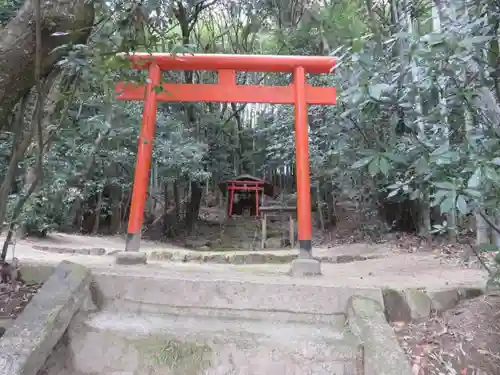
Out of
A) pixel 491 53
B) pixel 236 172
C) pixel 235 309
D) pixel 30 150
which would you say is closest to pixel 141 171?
pixel 30 150

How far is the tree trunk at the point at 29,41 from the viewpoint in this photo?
1.92 metres

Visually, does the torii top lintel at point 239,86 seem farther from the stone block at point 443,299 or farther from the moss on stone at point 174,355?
the moss on stone at point 174,355

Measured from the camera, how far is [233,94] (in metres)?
4.52

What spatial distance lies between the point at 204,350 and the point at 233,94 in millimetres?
3044

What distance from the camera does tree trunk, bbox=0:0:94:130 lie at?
1.92 metres

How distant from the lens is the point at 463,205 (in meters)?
1.59

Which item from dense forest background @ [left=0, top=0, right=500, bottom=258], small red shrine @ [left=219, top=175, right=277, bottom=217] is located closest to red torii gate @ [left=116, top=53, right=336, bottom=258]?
dense forest background @ [left=0, top=0, right=500, bottom=258]

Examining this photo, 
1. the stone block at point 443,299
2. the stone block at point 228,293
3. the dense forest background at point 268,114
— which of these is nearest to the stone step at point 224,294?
the stone block at point 228,293

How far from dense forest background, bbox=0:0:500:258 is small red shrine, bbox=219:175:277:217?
3.23ft

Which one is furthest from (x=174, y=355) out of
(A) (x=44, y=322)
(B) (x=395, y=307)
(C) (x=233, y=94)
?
(C) (x=233, y=94)

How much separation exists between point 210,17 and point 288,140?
613 centimetres

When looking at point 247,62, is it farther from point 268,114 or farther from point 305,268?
point 268,114

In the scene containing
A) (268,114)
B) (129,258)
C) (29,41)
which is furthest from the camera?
(268,114)

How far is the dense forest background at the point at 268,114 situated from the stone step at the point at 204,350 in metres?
0.85
